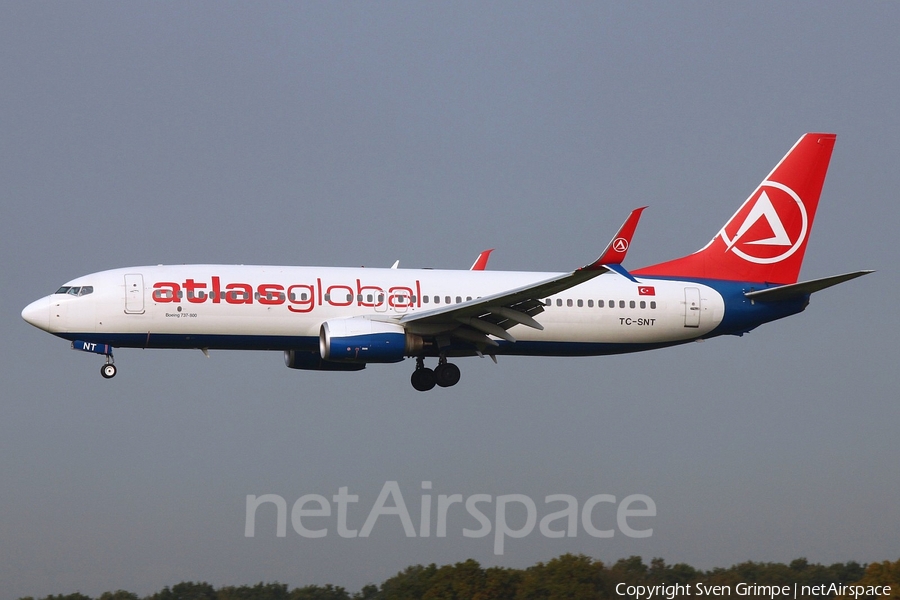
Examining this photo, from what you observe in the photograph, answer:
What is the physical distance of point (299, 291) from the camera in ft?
144

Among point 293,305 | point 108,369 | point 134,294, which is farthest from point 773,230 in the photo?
point 108,369

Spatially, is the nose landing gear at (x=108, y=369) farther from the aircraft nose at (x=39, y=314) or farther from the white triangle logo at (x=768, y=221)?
the white triangle logo at (x=768, y=221)

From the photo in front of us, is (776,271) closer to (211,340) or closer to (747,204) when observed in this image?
(747,204)

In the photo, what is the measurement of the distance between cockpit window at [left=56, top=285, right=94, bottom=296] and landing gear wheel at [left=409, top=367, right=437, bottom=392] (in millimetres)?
11051

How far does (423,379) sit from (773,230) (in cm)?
1453

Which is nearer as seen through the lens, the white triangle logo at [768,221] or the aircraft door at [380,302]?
the aircraft door at [380,302]

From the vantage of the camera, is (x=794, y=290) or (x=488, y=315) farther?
(x=794, y=290)

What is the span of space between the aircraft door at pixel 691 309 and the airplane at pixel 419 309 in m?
0.04

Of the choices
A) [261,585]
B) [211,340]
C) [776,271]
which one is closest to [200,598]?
[261,585]

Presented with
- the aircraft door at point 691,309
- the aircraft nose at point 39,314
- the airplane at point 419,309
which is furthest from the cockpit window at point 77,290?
Result: the aircraft door at point 691,309

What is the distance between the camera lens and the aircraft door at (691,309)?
47250 mm

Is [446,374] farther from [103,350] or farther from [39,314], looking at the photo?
[39,314]

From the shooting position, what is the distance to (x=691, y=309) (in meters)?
47.3

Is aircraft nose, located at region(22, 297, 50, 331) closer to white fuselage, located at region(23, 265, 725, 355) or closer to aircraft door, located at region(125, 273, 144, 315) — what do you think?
white fuselage, located at region(23, 265, 725, 355)
